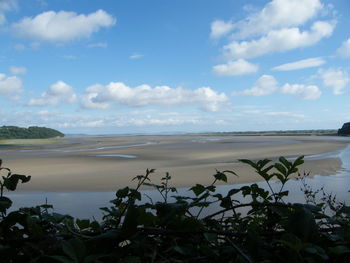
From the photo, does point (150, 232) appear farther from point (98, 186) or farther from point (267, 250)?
point (98, 186)

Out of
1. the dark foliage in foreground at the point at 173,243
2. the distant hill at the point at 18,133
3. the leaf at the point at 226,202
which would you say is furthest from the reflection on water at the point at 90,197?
the distant hill at the point at 18,133

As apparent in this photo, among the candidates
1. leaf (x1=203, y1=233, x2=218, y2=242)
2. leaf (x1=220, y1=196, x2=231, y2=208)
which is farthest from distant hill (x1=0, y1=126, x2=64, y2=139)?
leaf (x1=203, y1=233, x2=218, y2=242)

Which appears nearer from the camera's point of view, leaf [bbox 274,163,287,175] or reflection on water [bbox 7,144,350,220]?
leaf [bbox 274,163,287,175]

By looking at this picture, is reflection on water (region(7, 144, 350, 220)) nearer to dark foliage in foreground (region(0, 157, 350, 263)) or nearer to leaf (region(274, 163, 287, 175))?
leaf (region(274, 163, 287, 175))

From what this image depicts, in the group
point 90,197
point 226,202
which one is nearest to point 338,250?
point 226,202

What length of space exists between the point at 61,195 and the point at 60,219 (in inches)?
364

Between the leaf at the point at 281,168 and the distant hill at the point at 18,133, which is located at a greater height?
the distant hill at the point at 18,133

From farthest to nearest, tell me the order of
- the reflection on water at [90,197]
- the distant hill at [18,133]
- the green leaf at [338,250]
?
the distant hill at [18,133] → the reflection on water at [90,197] → the green leaf at [338,250]

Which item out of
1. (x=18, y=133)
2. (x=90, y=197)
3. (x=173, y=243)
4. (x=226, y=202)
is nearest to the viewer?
(x=173, y=243)

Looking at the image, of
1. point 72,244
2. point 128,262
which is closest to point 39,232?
point 72,244

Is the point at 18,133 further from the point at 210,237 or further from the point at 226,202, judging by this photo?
the point at 210,237

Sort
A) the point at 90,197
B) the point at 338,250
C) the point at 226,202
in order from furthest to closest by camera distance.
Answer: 1. the point at 90,197
2. the point at 226,202
3. the point at 338,250

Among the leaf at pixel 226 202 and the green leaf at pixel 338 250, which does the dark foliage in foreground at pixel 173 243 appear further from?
the leaf at pixel 226 202

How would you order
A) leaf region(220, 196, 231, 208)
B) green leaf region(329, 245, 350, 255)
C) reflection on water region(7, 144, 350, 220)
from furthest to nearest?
reflection on water region(7, 144, 350, 220) < leaf region(220, 196, 231, 208) < green leaf region(329, 245, 350, 255)
